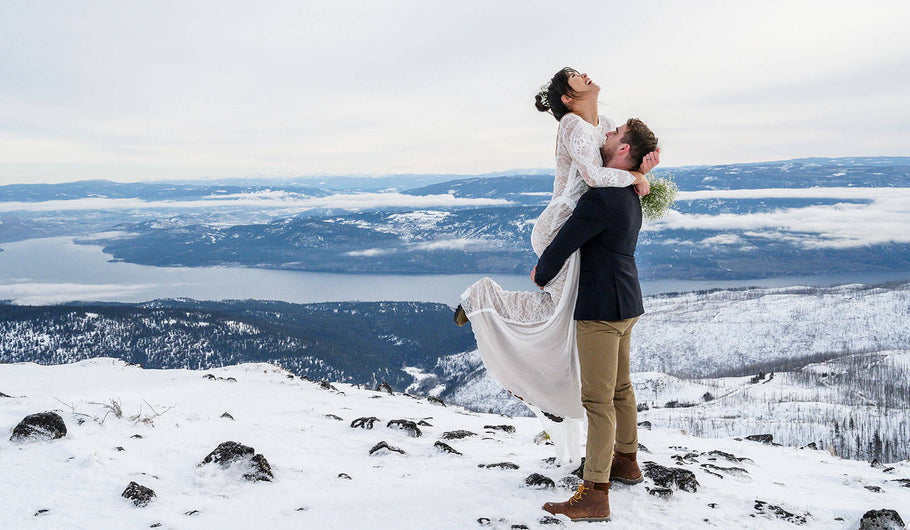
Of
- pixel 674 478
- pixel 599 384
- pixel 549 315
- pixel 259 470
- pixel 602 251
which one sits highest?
pixel 602 251

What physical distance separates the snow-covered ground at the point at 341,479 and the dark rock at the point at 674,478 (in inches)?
3.9

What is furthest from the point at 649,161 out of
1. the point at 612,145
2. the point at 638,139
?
the point at 612,145

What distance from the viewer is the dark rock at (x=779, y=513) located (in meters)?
4.46

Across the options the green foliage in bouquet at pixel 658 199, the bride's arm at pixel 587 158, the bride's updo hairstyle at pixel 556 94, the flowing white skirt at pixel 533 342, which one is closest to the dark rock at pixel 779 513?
the flowing white skirt at pixel 533 342

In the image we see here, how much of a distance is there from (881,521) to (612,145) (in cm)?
359

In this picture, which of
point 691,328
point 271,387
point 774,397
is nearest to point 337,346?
point 691,328

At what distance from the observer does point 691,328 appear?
172875 mm

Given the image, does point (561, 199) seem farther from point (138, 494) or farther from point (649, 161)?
point (138, 494)

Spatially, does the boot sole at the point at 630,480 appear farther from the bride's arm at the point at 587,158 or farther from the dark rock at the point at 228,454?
the dark rock at the point at 228,454

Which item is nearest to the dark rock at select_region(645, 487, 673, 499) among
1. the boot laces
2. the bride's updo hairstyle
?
the boot laces

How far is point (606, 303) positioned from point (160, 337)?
179834 mm

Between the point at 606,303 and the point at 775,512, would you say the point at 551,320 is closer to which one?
the point at 606,303

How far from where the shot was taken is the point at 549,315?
486 centimetres

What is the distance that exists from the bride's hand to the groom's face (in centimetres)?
23
